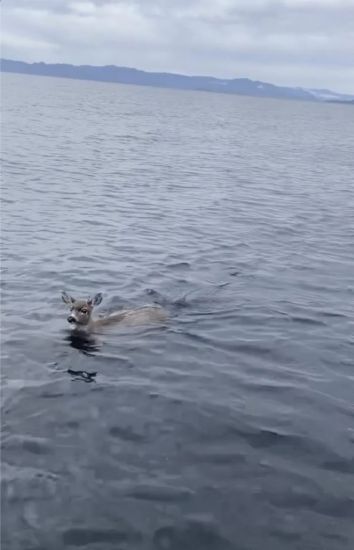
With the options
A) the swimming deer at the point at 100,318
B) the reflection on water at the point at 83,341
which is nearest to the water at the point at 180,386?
the reflection on water at the point at 83,341

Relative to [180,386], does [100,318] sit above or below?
above

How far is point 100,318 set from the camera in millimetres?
17672

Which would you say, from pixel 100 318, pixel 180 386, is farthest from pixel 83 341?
pixel 180 386

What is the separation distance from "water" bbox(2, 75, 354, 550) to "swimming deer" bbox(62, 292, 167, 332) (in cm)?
50

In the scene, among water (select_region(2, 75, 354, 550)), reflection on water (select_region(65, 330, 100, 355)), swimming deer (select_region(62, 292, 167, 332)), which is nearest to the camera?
water (select_region(2, 75, 354, 550))

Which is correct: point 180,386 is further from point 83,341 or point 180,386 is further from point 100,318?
point 100,318

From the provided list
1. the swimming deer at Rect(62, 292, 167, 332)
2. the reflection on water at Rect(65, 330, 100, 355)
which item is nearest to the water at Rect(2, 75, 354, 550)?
the reflection on water at Rect(65, 330, 100, 355)

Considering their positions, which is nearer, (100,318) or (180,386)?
(180,386)

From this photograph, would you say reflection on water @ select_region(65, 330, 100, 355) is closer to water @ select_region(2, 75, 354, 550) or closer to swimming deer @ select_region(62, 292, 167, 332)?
water @ select_region(2, 75, 354, 550)

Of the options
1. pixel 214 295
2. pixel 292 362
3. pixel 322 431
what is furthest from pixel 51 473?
pixel 214 295

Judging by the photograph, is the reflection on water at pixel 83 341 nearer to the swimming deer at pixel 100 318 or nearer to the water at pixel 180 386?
the water at pixel 180 386

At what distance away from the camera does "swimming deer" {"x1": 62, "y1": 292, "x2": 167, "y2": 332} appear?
1669 cm

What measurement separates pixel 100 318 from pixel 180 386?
4.26 m

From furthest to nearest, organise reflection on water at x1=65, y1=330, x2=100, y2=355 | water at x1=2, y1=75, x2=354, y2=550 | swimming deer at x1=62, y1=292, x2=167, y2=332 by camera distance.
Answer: swimming deer at x1=62, y1=292, x2=167, y2=332 → reflection on water at x1=65, y1=330, x2=100, y2=355 → water at x1=2, y1=75, x2=354, y2=550
